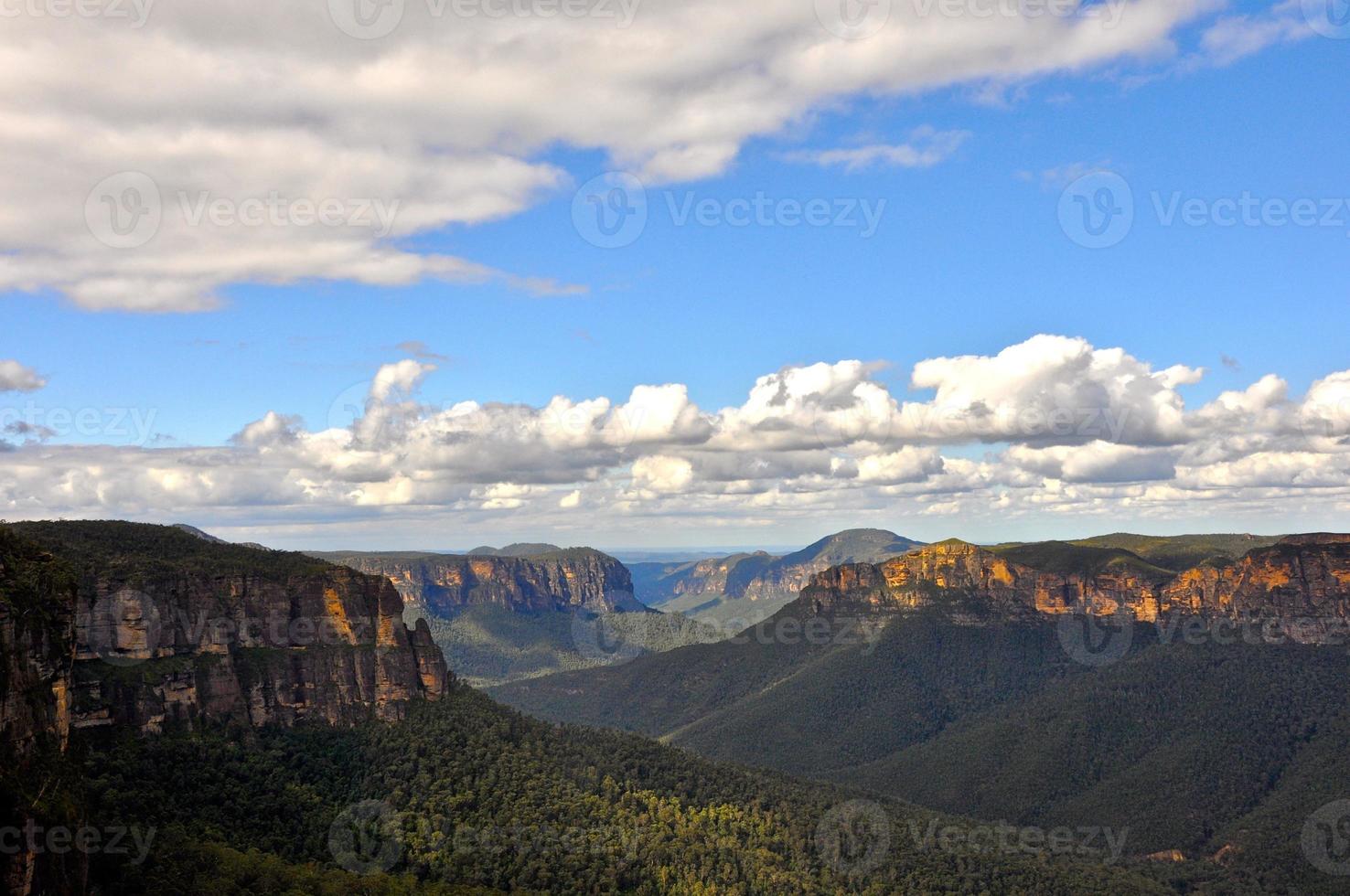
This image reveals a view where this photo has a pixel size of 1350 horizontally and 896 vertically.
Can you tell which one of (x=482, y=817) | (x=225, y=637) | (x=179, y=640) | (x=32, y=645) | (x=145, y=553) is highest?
(x=145, y=553)

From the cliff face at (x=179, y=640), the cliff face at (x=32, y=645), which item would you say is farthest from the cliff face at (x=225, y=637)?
the cliff face at (x=32, y=645)

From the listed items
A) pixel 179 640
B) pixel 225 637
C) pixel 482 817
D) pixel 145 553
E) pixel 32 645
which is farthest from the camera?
pixel 145 553

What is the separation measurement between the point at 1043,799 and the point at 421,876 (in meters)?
125

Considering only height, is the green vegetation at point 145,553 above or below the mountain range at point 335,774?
above

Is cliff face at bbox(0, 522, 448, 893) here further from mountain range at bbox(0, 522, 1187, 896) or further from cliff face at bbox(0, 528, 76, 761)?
mountain range at bbox(0, 522, 1187, 896)

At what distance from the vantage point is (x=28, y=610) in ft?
219

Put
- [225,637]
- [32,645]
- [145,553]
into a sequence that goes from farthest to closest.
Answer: [145,553]
[225,637]
[32,645]

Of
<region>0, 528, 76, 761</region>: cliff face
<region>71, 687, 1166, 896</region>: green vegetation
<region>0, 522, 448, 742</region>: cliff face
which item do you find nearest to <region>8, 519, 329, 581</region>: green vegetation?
<region>0, 522, 448, 742</region>: cliff face

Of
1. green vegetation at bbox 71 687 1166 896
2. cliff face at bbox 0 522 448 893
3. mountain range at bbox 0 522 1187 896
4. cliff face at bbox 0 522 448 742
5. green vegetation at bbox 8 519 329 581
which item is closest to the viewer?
cliff face at bbox 0 522 448 893

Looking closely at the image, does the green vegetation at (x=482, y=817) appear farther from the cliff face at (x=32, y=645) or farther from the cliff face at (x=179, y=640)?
the cliff face at (x=32, y=645)

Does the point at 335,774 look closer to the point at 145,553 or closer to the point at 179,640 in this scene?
the point at 179,640

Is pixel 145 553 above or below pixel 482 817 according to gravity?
above

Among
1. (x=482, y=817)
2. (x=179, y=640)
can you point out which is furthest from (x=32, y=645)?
(x=482, y=817)

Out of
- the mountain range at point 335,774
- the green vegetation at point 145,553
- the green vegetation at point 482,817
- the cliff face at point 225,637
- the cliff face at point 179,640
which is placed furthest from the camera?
the green vegetation at point 145,553
